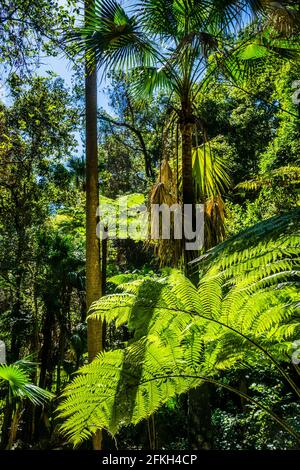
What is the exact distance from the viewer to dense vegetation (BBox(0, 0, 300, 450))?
262 centimetres

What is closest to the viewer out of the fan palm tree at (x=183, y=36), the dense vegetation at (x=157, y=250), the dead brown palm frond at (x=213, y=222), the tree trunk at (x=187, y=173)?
the dense vegetation at (x=157, y=250)

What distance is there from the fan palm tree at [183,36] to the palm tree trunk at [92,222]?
851 mm

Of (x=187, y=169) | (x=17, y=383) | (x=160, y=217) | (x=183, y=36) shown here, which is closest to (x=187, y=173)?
(x=187, y=169)

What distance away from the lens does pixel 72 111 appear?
8023mm

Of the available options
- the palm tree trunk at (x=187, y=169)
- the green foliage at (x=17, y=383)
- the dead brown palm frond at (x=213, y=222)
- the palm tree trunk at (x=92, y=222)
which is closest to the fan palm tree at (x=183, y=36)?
the palm tree trunk at (x=187, y=169)

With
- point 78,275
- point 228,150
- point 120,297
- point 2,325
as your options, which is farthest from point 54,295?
point 120,297

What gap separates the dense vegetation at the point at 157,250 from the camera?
262 centimetres

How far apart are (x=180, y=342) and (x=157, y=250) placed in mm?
2614

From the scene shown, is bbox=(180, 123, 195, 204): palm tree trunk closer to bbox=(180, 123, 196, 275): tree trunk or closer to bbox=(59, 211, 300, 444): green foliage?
bbox=(180, 123, 196, 275): tree trunk

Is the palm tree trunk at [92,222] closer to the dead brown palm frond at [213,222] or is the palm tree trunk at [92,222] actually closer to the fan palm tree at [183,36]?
the fan palm tree at [183,36]

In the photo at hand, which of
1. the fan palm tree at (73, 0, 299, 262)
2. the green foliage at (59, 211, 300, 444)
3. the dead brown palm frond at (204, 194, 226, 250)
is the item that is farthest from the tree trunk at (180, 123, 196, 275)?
the green foliage at (59, 211, 300, 444)

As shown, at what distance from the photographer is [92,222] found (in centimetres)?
562

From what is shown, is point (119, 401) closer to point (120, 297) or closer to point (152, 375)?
point (152, 375)

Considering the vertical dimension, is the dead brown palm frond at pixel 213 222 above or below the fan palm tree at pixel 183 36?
below
